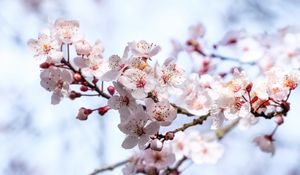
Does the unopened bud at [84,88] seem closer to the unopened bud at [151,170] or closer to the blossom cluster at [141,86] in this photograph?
the blossom cluster at [141,86]

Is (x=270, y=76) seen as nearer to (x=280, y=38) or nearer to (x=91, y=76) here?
(x=91, y=76)

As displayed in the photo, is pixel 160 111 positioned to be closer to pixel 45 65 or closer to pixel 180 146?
pixel 45 65

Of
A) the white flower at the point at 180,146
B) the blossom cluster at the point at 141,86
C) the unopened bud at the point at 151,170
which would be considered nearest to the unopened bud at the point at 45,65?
the blossom cluster at the point at 141,86

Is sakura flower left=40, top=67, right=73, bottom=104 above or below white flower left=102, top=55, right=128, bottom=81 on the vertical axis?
below

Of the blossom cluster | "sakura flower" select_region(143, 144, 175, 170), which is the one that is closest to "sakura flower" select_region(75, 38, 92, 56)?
the blossom cluster

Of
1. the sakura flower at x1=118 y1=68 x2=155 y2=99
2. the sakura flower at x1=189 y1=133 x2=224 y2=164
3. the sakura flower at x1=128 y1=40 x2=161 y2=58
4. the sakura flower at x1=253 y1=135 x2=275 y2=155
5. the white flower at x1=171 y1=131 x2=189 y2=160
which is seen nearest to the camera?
the sakura flower at x1=118 y1=68 x2=155 y2=99

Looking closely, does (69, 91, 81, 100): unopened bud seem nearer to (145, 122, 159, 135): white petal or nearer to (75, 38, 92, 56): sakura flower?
(75, 38, 92, 56): sakura flower

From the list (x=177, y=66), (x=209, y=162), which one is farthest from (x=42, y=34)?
(x=209, y=162)
